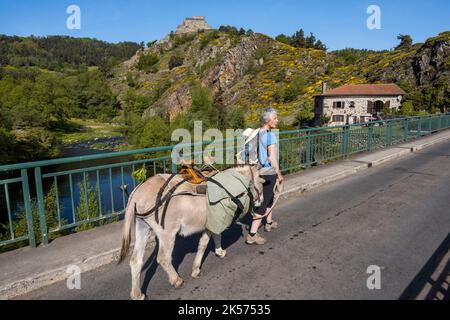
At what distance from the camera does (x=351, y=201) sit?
699 cm

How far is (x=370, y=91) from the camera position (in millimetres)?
49844

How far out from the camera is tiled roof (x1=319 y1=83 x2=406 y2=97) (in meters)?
48.3

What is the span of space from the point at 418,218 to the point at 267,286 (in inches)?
151

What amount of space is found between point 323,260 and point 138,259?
2.43 meters

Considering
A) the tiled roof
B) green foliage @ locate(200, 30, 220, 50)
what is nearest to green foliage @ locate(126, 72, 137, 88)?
green foliage @ locate(200, 30, 220, 50)

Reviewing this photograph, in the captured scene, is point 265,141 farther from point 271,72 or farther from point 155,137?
point 271,72

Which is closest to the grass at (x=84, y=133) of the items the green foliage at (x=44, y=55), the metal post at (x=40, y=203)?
the metal post at (x=40, y=203)

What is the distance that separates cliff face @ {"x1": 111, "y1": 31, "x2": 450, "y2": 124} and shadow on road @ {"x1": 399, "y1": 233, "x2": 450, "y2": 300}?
49.4m

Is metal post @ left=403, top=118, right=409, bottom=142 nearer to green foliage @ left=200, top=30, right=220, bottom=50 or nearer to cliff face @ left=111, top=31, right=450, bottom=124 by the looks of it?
cliff face @ left=111, top=31, right=450, bottom=124

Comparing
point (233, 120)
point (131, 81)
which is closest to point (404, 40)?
point (233, 120)

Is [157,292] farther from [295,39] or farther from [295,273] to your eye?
[295,39]

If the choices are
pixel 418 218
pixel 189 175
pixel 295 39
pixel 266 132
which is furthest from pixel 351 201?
pixel 295 39

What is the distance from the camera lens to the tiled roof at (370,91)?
159 ft
